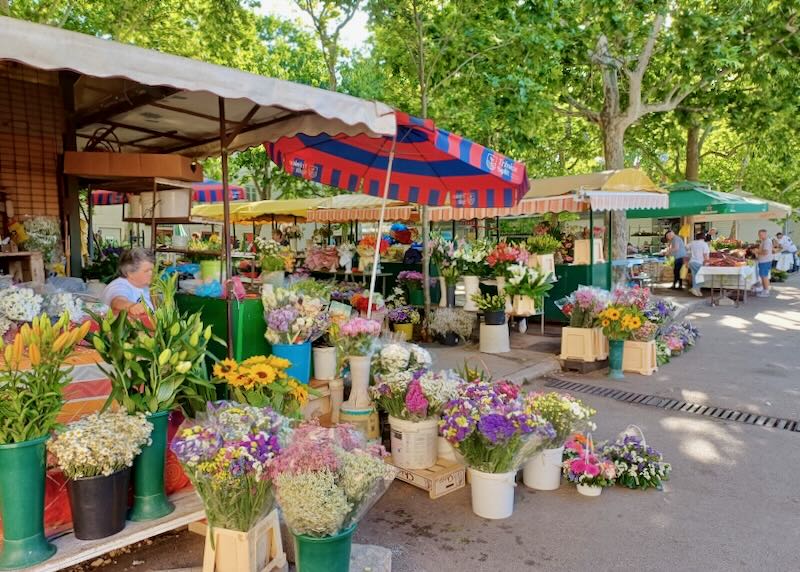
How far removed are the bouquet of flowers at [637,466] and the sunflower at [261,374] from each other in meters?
2.57

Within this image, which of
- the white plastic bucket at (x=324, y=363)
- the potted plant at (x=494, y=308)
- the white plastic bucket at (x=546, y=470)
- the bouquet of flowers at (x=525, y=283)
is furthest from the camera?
the bouquet of flowers at (x=525, y=283)

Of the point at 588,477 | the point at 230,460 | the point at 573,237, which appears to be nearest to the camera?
the point at 230,460

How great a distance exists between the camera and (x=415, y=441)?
4.04m

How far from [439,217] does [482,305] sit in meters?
3.25

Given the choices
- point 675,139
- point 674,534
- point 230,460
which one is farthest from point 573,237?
point 675,139

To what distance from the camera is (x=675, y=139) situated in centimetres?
2086

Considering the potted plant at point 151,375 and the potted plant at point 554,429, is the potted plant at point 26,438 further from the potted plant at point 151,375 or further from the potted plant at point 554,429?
the potted plant at point 554,429

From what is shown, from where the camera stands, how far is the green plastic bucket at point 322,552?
2.48 meters

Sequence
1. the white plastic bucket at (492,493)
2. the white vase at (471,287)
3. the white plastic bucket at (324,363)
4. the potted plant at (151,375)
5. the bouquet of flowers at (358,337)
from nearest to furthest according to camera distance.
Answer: the potted plant at (151,375) < the white plastic bucket at (492,493) < the bouquet of flowers at (358,337) < the white plastic bucket at (324,363) < the white vase at (471,287)

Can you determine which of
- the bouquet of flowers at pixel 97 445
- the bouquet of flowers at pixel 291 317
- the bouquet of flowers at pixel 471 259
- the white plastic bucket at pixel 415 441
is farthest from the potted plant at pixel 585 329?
the bouquet of flowers at pixel 97 445

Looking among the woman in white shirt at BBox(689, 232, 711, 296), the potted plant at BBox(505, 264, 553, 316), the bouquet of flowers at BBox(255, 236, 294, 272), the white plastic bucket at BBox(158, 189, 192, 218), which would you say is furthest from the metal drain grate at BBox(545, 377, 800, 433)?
the woman in white shirt at BBox(689, 232, 711, 296)

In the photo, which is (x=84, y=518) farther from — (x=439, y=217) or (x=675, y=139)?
(x=675, y=139)

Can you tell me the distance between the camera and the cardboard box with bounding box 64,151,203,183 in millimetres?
4297

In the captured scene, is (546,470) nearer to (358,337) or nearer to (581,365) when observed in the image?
(358,337)
